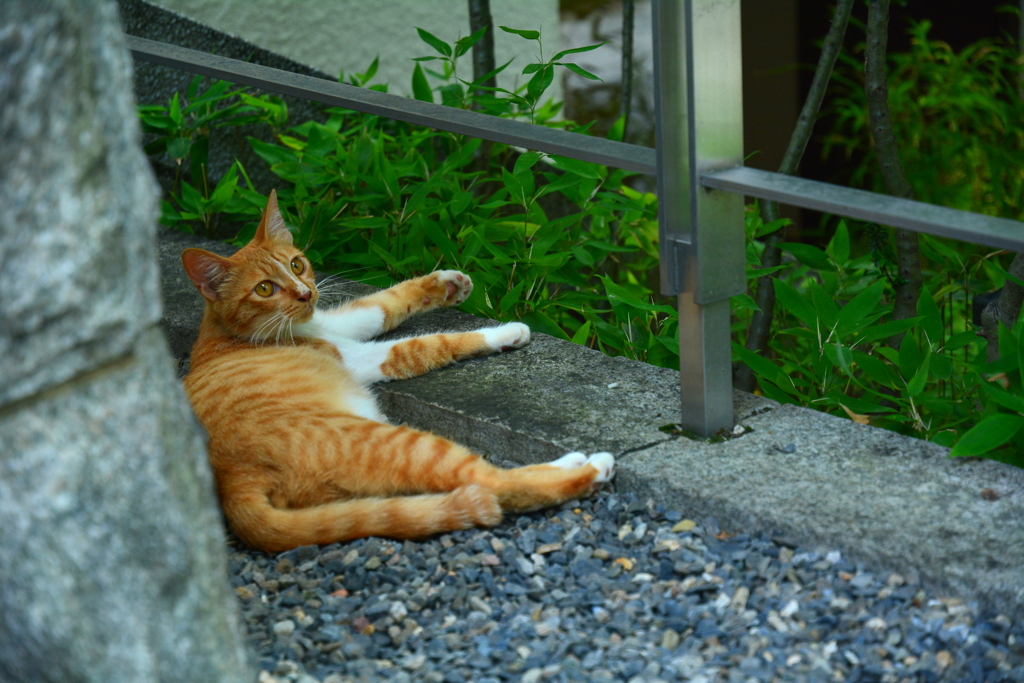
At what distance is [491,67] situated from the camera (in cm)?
368

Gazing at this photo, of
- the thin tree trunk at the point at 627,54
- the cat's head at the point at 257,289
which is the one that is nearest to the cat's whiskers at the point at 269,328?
the cat's head at the point at 257,289

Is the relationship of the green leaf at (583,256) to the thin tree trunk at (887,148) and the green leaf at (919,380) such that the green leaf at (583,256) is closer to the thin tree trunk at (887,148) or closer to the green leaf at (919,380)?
the thin tree trunk at (887,148)

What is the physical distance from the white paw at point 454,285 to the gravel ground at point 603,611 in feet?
3.41

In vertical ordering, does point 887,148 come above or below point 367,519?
above

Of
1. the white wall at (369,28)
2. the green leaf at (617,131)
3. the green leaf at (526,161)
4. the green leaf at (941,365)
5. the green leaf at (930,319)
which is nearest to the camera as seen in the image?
the green leaf at (941,365)

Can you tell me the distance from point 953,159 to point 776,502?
147 inches

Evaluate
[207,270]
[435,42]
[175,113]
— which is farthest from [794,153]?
[175,113]

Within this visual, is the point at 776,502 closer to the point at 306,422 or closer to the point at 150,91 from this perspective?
the point at 306,422

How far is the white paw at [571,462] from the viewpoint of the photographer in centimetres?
183

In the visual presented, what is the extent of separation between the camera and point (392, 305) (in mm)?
2650

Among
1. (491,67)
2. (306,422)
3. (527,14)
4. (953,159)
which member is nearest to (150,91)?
(491,67)

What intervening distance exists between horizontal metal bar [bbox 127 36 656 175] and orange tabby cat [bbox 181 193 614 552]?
38 centimetres

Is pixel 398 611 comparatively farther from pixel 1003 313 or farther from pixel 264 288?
pixel 1003 313

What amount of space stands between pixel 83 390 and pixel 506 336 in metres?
1.53
